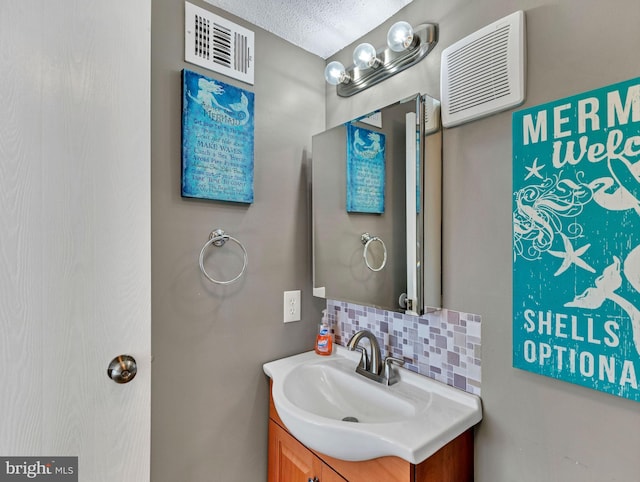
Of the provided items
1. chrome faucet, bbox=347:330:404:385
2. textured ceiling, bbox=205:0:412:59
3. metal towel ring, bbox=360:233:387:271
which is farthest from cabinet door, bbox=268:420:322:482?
textured ceiling, bbox=205:0:412:59

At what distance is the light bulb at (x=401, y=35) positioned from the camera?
1.14 metres

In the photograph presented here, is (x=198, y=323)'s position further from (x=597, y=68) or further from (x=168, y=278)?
(x=597, y=68)

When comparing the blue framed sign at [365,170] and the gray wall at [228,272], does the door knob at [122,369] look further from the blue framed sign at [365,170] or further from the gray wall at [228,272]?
the blue framed sign at [365,170]

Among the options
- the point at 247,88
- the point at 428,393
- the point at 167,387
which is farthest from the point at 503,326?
the point at 247,88

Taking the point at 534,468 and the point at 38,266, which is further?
the point at 534,468

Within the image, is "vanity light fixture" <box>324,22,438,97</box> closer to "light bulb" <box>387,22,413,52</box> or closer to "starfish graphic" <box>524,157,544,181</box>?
"light bulb" <box>387,22,413,52</box>

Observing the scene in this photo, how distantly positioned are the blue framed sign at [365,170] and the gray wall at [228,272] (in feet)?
0.85

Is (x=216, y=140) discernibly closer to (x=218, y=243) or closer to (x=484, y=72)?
(x=218, y=243)

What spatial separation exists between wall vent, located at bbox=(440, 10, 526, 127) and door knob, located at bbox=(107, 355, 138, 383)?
1.22 metres

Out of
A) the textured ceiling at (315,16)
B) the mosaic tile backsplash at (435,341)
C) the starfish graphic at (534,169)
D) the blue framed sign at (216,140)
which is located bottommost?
the mosaic tile backsplash at (435,341)

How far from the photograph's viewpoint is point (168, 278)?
112cm

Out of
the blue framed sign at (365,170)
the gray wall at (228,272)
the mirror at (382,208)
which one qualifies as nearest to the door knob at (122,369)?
the gray wall at (228,272)

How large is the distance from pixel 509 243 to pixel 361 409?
80 centimetres

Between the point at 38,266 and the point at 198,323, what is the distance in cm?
56
